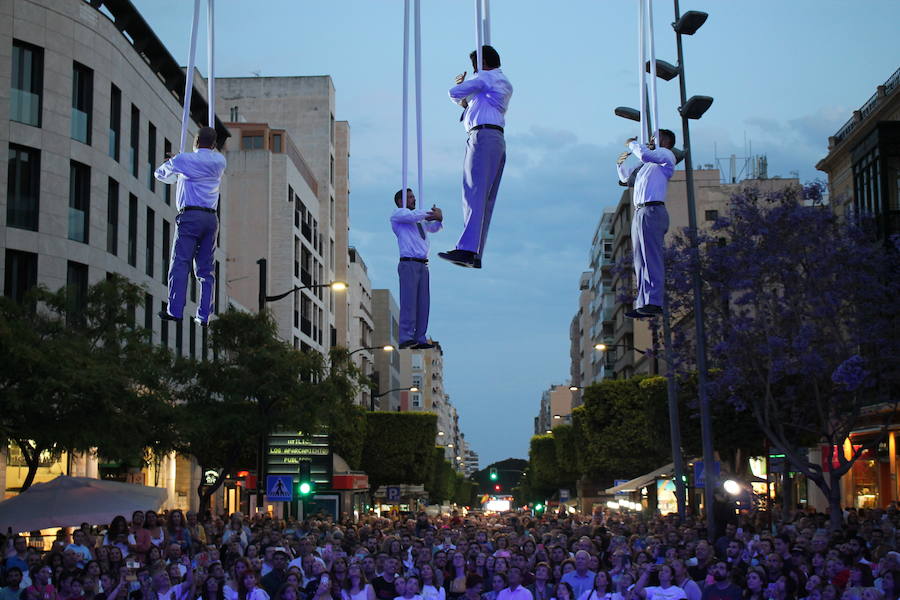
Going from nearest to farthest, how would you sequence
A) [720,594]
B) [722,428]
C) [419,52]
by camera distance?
[419,52] → [720,594] → [722,428]

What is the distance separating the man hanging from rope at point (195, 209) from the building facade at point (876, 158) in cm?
2920

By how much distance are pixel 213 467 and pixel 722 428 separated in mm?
19615

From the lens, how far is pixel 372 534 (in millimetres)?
25125

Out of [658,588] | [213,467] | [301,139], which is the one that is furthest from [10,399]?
[301,139]

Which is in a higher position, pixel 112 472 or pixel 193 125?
pixel 193 125

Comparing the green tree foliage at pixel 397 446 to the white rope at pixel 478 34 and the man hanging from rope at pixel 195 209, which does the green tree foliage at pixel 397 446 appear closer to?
the man hanging from rope at pixel 195 209

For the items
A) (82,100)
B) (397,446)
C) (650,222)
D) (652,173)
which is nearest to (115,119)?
(82,100)

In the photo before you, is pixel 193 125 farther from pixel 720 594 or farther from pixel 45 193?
pixel 720 594

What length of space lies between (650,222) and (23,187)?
2676 centimetres

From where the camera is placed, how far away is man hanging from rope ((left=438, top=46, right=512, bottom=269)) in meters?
10.4

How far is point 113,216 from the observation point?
1561 inches

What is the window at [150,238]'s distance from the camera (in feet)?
142

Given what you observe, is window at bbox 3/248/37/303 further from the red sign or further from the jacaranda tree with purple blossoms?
the jacaranda tree with purple blossoms

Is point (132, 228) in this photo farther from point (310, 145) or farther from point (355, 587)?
point (310, 145)
